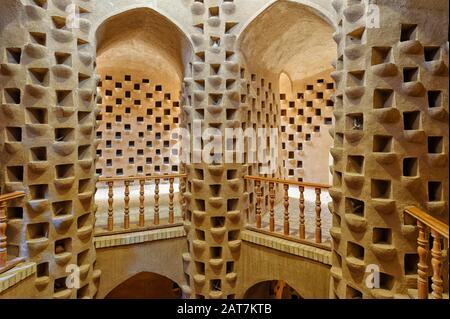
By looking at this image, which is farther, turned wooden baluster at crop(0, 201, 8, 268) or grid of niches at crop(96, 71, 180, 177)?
grid of niches at crop(96, 71, 180, 177)

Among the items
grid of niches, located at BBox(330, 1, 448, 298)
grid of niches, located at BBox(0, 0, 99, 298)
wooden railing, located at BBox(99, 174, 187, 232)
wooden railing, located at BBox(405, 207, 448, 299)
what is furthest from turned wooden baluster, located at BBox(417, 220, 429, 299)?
grid of niches, located at BBox(0, 0, 99, 298)

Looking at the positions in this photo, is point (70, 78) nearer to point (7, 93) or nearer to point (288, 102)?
point (7, 93)

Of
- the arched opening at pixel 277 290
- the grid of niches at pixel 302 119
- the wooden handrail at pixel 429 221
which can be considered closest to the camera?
the wooden handrail at pixel 429 221

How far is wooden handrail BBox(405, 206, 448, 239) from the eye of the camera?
7.24ft

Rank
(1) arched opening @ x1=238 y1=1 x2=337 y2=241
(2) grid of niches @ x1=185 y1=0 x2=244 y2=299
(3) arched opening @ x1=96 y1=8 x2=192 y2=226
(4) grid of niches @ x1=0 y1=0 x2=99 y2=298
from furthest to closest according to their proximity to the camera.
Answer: (3) arched opening @ x1=96 y1=8 x2=192 y2=226, (1) arched opening @ x1=238 y1=1 x2=337 y2=241, (2) grid of niches @ x1=185 y1=0 x2=244 y2=299, (4) grid of niches @ x1=0 y1=0 x2=99 y2=298

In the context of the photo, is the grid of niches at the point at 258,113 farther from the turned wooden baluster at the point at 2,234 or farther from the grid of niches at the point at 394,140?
the turned wooden baluster at the point at 2,234

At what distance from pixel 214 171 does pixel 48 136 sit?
217cm

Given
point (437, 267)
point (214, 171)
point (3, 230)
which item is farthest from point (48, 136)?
point (437, 267)

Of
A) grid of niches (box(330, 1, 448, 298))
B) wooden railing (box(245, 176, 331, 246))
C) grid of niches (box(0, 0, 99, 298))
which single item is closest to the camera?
grid of niches (box(330, 1, 448, 298))

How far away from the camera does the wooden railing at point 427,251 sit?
2.35 meters

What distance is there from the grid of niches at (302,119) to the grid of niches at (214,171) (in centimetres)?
343

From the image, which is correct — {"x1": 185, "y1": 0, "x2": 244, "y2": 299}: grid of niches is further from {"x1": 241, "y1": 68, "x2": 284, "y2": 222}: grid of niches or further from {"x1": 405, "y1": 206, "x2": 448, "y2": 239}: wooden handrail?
{"x1": 405, "y1": 206, "x2": 448, "y2": 239}: wooden handrail

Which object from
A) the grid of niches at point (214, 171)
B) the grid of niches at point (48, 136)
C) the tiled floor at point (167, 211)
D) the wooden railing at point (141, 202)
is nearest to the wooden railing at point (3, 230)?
the grid of niches at point (48, 136)
